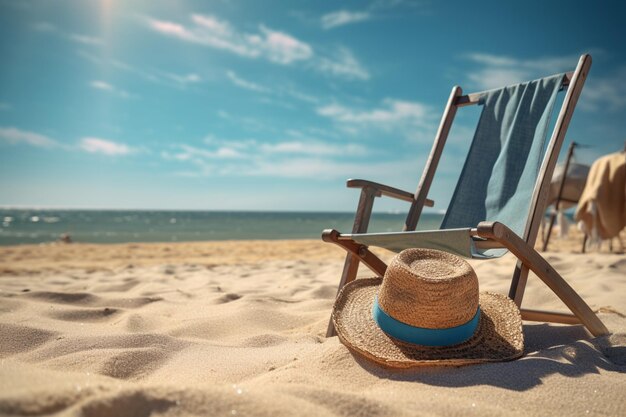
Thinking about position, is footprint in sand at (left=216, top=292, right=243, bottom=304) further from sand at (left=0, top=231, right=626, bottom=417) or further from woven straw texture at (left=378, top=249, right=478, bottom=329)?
woven straw texture at (left=378, top=249, right=478, bottom=329)

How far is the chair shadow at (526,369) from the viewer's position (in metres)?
1.25

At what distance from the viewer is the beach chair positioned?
1615 mm

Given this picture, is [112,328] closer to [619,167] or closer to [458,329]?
[458,329]

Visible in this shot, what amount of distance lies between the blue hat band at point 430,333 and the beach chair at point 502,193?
28 cm

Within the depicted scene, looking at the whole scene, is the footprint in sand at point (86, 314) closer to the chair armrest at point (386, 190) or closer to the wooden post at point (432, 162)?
the chair armrest at point (386, 190)

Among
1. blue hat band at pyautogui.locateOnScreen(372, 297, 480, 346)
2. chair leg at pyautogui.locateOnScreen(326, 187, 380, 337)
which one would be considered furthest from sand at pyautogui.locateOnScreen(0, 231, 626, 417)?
chair leg at pyautogui.locateOnScreen(326, 187, 380, 337)

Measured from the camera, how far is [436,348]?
4.66 feet

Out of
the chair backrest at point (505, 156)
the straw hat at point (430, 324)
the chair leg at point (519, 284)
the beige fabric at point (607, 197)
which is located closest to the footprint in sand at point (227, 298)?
the straw hat at point (430, 324)

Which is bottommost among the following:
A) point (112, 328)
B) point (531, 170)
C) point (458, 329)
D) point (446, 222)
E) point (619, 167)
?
point (112, 328)

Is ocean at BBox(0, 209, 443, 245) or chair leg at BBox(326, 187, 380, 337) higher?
chair leg at BBox(326, 187, 380, 337)

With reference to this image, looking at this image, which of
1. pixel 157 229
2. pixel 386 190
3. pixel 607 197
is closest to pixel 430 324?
pixel 386 190

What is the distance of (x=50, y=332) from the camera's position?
5.87 ft

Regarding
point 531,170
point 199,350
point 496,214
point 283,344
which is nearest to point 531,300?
point 496,214

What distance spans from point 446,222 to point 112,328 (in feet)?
6.13
